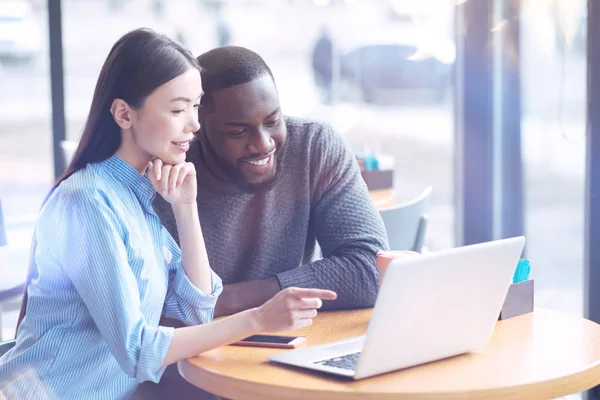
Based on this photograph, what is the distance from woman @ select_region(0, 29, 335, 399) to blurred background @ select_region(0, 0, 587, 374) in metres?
2.48

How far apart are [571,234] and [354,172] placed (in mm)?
2021

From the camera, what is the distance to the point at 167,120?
5.64 feet

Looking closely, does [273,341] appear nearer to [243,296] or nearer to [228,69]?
[243,296]

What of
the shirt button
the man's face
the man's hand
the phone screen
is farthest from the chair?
the phone screen

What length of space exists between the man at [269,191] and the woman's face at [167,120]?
0.34m

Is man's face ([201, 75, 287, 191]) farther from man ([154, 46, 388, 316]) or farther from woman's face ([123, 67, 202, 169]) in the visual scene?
woman's face ([123, 67, 202, 169])

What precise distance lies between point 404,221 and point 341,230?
2.55ft

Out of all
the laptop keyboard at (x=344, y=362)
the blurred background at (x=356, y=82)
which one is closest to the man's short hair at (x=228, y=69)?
the laptop keyboard at (x=344, y=362)

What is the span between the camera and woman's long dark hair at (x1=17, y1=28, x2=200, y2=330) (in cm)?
172

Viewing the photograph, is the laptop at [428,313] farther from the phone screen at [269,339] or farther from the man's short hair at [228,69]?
the man's short hair at [228,69]

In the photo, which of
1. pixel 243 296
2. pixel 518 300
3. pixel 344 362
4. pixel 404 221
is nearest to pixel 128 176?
pixel 243 296

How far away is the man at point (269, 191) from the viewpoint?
2088mm

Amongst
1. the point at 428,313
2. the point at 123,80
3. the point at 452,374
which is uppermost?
the point at 123,80

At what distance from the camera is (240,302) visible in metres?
1.96
